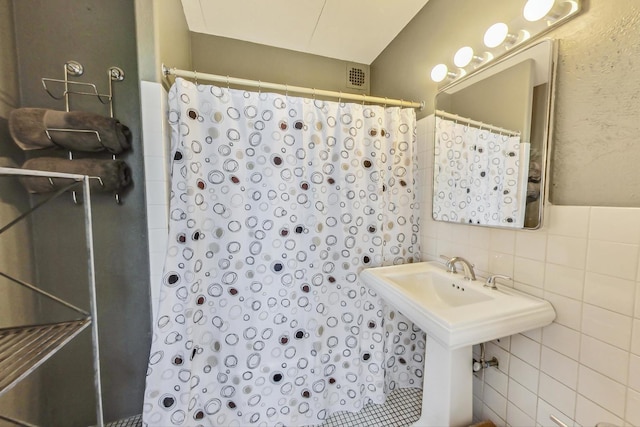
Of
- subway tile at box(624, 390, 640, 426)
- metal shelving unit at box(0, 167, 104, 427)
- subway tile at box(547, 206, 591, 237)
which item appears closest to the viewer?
metal shelving unit at box(0, 167, 104, 427)

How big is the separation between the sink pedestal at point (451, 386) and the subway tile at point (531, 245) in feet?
1.66

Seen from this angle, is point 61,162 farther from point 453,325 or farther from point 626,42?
point 626,42

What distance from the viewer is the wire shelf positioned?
0.63 m

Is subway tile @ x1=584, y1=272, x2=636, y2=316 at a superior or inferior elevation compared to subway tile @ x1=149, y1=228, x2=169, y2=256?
inferior

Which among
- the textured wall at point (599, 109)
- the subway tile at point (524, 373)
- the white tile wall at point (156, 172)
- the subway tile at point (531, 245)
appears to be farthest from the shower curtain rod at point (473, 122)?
the white tile wall at point (156, 172)

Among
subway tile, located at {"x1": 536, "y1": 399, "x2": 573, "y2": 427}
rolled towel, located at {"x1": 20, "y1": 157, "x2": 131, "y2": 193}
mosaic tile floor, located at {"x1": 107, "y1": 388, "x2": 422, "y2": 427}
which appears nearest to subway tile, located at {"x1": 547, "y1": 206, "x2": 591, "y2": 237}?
subway tile, located at {"x1": 536, "y1": 399, "x2": 573, "y2": 427}

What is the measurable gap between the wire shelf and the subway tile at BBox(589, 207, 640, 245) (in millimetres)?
1702

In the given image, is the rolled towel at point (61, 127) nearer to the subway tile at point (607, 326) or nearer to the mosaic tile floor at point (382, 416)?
the mosaic tile floor at point (382, 416)

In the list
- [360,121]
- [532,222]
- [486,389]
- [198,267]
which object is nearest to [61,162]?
[198,267]

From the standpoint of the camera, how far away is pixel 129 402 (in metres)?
1.34

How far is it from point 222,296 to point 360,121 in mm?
1233

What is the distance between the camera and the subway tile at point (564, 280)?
2.79 ft

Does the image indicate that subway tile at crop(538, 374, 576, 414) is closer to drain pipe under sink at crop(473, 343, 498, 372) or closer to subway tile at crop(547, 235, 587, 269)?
drain pipe under sink at crop(473, 343, 498, 372)

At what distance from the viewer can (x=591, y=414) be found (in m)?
0.83
